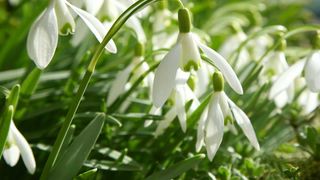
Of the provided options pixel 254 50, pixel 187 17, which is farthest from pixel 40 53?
pixel 254 50

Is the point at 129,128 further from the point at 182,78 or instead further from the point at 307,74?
the point at 307,74

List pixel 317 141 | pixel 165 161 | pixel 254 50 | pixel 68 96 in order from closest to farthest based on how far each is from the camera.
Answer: pixel 317 141, pixel 165 161, pixel 68 96, pixel 254 50

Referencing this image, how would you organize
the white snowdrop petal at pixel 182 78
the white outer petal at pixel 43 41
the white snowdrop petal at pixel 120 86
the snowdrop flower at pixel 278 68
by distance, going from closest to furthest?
the white outer petal at pixel 43 41 < the white snowdrop petal at pixel 182 78 < the white snowdrop petal at pixel 120 86 < the snowdrop flower at pixel 278 68

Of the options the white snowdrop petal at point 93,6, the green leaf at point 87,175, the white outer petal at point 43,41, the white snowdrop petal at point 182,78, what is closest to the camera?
the white outer petal at point 43,41

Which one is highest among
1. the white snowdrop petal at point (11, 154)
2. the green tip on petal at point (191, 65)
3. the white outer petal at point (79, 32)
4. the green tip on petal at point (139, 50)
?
the green tip on petal at point (191, 65)

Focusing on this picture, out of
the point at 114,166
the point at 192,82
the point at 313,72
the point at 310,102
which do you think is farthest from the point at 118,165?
the point at 310,102

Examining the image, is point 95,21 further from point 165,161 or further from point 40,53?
point 165,161

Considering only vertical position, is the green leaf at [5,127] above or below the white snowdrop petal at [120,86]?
above

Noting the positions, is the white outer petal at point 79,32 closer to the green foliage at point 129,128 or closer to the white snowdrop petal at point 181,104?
the green foliage at point 129,128

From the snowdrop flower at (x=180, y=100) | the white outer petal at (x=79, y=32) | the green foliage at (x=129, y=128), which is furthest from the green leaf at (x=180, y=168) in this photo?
the white outer petal at (x=79, y=32)
